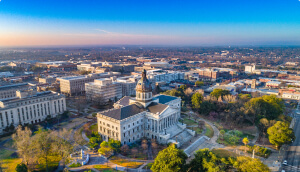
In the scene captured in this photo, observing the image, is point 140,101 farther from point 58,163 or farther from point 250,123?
point 250,123

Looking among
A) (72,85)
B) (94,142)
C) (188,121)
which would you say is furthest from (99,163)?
(72,85)

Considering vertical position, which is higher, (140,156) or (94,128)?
(94,128)

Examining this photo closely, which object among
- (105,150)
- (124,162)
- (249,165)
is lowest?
(124,162)

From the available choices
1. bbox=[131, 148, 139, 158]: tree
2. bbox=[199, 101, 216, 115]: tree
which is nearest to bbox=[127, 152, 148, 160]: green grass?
bbox=[131, 148, 139, 158]: tree

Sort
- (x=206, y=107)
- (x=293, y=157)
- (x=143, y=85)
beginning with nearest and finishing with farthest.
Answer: (x=293, y=157) → (x=143, y=85) → (x=206, y=107)

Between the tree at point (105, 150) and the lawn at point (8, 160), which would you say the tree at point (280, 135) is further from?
the lawn at point (8, 160)

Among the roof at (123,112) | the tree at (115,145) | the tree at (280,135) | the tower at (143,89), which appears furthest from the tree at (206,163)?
the tower at (143,89)

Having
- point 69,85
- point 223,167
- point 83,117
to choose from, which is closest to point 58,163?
point 83,117

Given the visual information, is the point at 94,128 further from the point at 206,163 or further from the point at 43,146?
the point at 206,163
